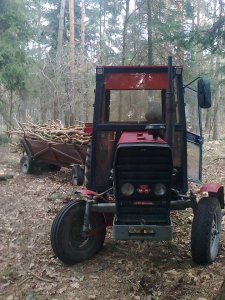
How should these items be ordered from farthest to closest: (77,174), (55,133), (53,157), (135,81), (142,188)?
(55,133) → (53,157) → (77,174) → (135,81) → (142,188)

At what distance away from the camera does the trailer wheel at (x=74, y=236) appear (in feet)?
15.9

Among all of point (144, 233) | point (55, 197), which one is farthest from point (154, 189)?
point (55, 197)

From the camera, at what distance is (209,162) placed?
47.2 ft

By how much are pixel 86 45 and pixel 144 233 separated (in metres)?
24.0

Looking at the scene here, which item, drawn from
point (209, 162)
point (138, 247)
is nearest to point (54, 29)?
point (209, 162)

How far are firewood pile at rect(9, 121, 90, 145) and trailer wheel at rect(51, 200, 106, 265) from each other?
4.39 metres

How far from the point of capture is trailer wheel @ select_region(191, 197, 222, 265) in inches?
179

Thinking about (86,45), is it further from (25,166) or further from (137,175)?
(137,175)

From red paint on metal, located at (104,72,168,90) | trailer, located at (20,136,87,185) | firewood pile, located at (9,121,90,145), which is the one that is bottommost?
trailer, located at (20,136,87,185)

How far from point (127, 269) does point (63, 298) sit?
98cm

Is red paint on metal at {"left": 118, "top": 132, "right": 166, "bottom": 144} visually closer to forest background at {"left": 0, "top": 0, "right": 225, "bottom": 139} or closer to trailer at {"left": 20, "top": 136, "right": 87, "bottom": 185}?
trailer at {"left": 20, "top": 136, "right": 87, "bottom": 185}

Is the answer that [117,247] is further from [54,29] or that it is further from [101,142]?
[54,29]

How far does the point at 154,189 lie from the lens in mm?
4605

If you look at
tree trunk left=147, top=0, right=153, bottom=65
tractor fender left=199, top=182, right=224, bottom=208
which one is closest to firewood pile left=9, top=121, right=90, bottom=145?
tractor fender left=199, top=182, right=224, bottom=208
